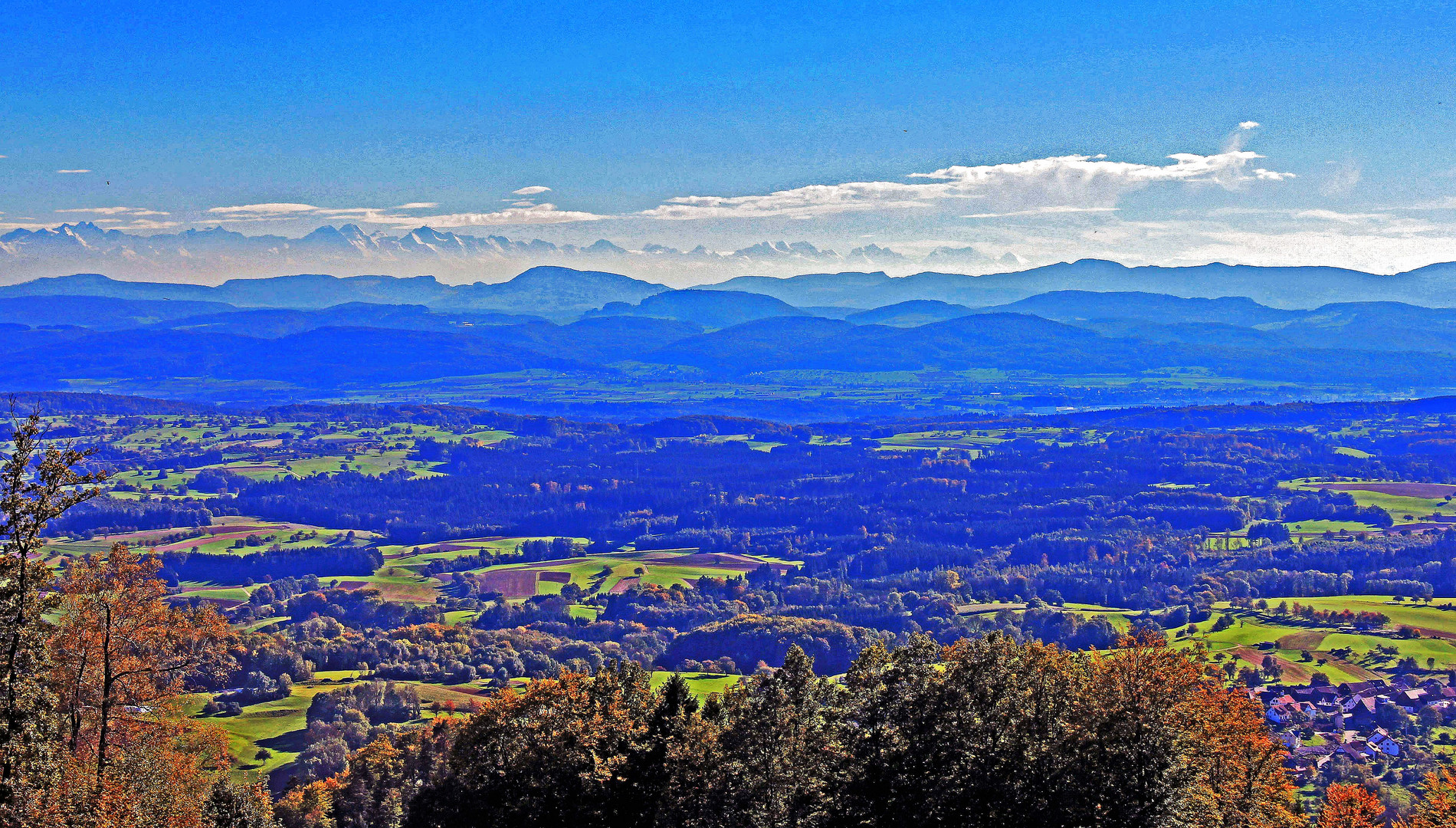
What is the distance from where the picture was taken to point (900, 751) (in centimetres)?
2644

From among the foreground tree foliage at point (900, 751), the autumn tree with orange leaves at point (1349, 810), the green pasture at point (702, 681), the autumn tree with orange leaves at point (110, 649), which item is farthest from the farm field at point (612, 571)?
the autumn tree with orange leaves at point (1349, 810)

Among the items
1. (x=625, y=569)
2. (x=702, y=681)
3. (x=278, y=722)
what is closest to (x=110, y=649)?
(x=278, y=722)

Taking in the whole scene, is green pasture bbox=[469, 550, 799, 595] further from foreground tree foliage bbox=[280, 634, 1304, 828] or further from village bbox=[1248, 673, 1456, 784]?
foreground tree foliage bbox=[280, 634, 1304, 828]

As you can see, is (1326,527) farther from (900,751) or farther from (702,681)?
(900,751)

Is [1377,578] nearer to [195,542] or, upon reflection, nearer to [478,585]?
[478,585]

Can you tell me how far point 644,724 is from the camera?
30219mm

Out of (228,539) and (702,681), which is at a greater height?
(702,681)

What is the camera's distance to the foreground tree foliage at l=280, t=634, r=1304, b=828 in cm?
2439

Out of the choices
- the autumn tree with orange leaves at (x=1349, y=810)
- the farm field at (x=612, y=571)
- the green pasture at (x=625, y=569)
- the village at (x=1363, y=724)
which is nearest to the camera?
the autumn tree with orange leaves at (x=1349, y=810)

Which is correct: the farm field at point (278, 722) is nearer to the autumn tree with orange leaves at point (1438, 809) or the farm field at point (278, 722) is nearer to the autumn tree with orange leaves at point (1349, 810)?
the autumn tree with orange leaves at point (1349, 810)

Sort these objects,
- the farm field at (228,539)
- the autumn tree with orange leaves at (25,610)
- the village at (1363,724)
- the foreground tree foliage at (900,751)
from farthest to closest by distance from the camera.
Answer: the farm field at (228,539), the village at (1363,724), the foreground tree foliage at (900,751), the autumn tree with orange leaves at (25,610)

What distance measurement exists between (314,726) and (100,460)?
446ft

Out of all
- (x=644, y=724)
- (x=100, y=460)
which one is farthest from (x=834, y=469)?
(x=644, y=724)

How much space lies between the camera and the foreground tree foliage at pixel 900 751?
80.0 feet
